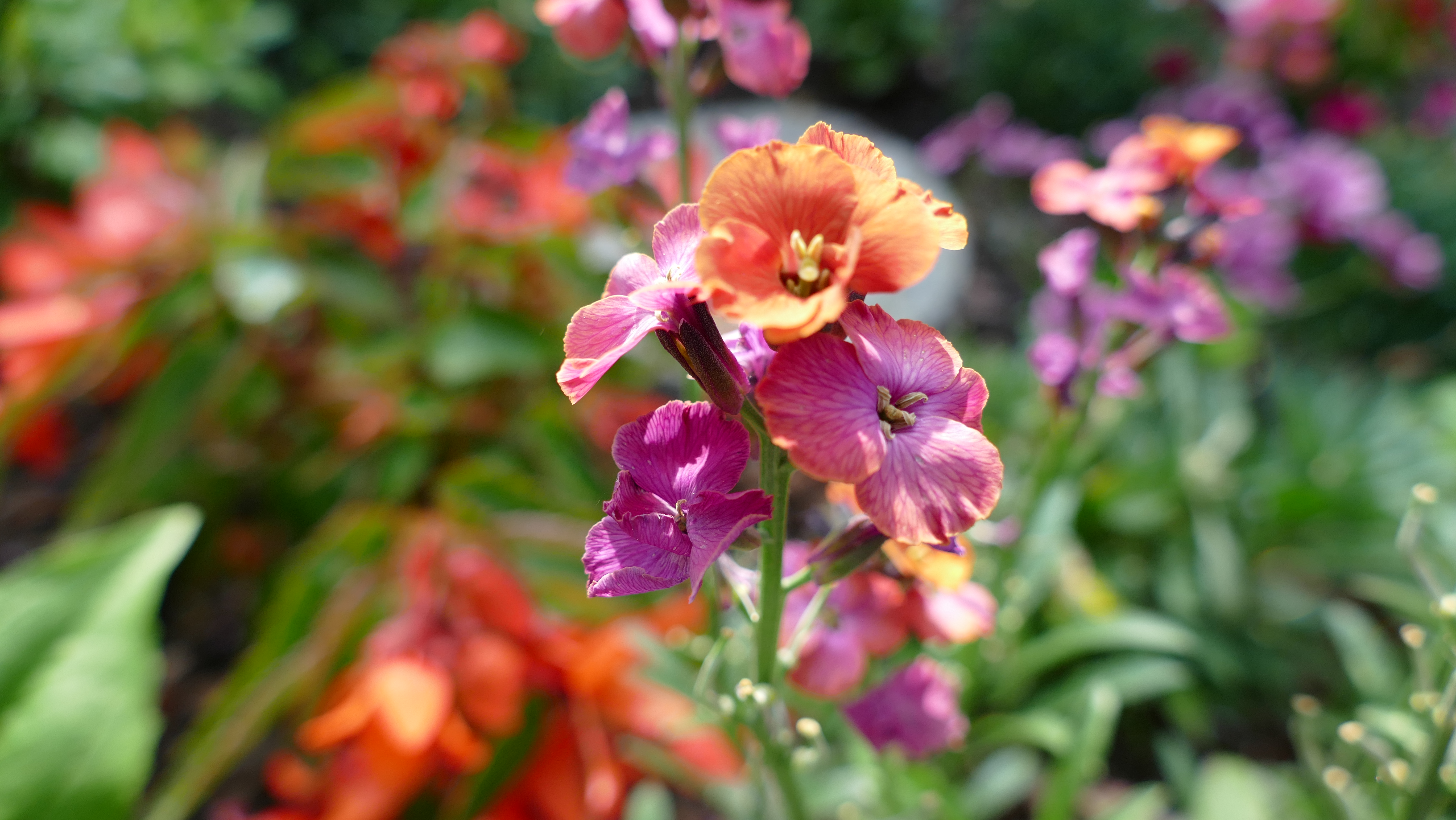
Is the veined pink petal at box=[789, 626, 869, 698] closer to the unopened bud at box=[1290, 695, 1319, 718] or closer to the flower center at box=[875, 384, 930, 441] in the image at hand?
the flower center at box=[875, 384, 930, 441]

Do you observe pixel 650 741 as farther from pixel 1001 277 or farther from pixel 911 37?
pixel 911 37

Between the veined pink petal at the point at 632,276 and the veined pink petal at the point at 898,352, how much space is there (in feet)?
0.43

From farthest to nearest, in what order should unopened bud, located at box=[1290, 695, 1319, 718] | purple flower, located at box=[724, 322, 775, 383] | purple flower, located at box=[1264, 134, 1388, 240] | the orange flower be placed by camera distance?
purple flower, located at box=[1264, 134, 1388, 240]
unopened bud, located at box=[1290, 695, 1319, 718]
purple flower, located at box=[724, 322, 775, 383]
the orange flower

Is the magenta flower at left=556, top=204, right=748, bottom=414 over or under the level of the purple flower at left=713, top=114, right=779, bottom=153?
over

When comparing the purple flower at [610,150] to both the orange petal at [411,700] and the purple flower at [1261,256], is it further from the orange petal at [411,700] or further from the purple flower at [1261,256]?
the purple flower at [1261,256]

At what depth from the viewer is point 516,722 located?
121 centimetres

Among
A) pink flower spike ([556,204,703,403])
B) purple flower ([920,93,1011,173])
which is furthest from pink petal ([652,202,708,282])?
purple flower ([920,93,1011,173])

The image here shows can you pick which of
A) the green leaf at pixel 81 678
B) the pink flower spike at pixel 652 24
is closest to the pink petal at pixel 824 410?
the pink flower spike at pixel 652 24

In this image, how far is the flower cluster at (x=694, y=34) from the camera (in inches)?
36.1

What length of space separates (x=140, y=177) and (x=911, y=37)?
3.06 metres

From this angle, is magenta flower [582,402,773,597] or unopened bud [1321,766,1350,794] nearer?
magenta flower [582,402,773,597]

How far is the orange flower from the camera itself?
0.43 m

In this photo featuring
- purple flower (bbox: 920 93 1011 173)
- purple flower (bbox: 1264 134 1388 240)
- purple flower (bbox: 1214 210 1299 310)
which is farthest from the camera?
purple flower (bbox: 920 93 1011 173)

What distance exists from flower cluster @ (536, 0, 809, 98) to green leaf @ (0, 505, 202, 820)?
2.58 ft
